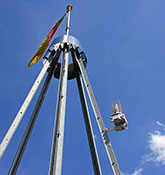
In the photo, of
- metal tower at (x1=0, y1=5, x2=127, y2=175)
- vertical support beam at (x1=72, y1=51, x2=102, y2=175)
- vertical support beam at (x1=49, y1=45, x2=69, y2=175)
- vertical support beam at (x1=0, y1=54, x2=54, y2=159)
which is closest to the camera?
vertical support beam at (x1=49, y1=45, x2=69, y2=175)

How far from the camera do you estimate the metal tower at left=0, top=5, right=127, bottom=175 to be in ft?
38.6

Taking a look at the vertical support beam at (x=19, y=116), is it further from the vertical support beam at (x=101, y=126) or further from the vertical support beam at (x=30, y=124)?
the vertical support beam at (x=101, y=126)

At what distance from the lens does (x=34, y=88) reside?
1511 cm

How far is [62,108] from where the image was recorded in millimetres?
13031

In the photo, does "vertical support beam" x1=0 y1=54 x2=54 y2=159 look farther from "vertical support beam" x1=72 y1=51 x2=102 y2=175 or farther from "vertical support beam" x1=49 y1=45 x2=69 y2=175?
"vertical support beam" x1=72 y1=51 x2=102 y2=175

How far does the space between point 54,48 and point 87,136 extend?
6.67m

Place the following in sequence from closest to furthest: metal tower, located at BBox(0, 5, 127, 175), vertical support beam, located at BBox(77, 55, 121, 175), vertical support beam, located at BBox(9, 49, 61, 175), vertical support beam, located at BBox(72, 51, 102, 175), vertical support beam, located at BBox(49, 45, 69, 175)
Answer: vertical support beam, located at BBox(49, 45, 69, 175)
metal tower, located at BBox(0, 5, 127, 175)
vertical support beam, located at BBox(77, 55, 121, 175)
vertical support beam, located at BBox(72, 51, 102, 175)
vertical support beam, located at BBox(9, 49, 61, 175)

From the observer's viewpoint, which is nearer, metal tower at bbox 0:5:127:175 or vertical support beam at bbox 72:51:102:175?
metal tower at bbox 0:5:127:175

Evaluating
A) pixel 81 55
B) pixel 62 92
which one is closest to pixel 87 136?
pixel 62 92

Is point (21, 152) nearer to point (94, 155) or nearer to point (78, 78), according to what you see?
point (94, 155)

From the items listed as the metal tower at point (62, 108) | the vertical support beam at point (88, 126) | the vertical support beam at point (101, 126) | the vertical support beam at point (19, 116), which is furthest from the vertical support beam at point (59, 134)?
the vertical support beam at point (88, 126)

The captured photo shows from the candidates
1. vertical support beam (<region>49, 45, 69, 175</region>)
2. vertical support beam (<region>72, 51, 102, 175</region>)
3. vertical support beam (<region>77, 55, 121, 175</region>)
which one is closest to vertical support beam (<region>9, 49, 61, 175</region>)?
vertical support beam (<region>72, 51, 102, 175</region>)

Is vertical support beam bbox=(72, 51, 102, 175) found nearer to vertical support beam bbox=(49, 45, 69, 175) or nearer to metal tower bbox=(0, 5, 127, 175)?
metal tower bbox=(0, 5, 127, 175)

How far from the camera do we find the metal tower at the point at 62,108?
11.8m
